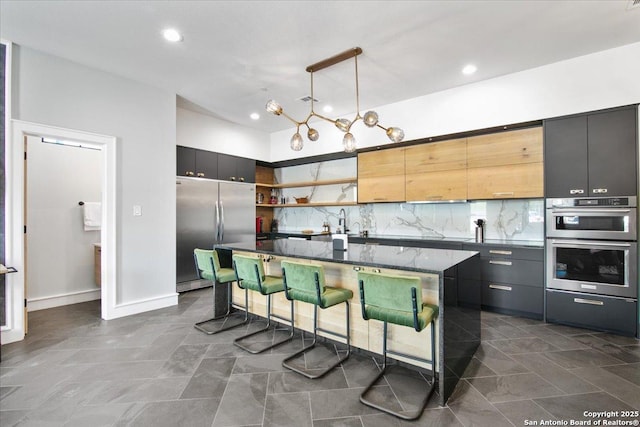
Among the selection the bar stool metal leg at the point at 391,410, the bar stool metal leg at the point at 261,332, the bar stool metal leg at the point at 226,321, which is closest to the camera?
the bar stool metal leg at the point at 391,410

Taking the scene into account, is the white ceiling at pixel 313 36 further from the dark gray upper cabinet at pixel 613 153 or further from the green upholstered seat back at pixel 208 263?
the green upholstered seat back at pixel 208 263

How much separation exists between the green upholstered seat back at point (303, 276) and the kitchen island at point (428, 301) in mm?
141

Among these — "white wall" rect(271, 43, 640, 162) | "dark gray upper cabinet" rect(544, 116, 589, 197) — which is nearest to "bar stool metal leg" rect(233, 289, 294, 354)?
"white wall" rect(271, 43, 640, 162)

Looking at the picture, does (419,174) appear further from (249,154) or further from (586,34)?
(249,154)

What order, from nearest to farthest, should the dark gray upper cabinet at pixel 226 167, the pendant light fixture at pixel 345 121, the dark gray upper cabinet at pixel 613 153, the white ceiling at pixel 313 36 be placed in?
the white ceiling at pixel 313 36
the pendant light fixture at pixel 345 121
the dark gray upper cabinet at pixel 613 153
the dark gray upper cabinet at pixel 226 167

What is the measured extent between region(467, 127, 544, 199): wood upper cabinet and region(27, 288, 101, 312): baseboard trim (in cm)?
545

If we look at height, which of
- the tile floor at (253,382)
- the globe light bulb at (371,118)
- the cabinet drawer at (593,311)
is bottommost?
the tile floor at (253,382)

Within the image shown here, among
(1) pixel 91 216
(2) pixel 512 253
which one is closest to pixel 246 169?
(1) pixel 91 216

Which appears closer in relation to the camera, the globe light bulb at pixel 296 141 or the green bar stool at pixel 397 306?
the green bar stool at pixel 397 306

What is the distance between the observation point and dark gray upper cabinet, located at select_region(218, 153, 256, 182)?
17.0 feet

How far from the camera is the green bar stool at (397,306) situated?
180 cm

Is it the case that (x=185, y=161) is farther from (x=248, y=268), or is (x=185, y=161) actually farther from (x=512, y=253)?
(x=512, y=253)

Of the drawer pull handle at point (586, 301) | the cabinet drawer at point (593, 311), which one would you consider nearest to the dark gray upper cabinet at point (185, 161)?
the cabinet drawer at point (593, 311)

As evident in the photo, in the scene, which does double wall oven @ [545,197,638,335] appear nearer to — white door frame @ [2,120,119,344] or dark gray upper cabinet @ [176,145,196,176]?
dark gray upper cabinet @ [176,145,196,176]
